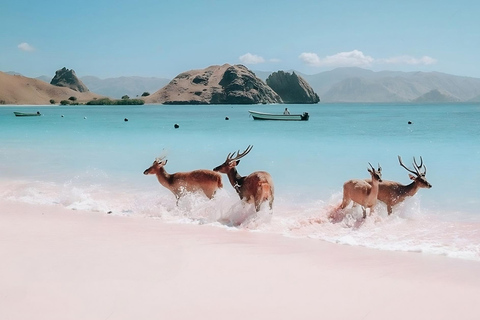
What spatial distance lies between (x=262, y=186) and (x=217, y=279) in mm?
3673

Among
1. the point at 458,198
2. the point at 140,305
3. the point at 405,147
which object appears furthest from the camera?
the point at 405,147

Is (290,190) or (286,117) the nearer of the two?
(290,190)

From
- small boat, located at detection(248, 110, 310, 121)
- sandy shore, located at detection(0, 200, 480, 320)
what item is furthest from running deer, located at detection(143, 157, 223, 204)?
small boat, located at detection(248, 110, 310, 121)

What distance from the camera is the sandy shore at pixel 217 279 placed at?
4.71 metres

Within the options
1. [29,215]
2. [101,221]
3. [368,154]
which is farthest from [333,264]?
[368,154]

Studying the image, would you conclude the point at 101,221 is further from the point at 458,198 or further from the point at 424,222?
the point at 458,198

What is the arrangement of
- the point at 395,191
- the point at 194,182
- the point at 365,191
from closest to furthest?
1. the point at 365,191
2. the point at 395,191
3. the point at 194,182

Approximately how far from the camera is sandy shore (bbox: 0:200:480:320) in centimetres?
471

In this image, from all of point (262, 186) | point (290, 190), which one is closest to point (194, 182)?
point (262, 186)

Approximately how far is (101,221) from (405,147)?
74.0ft

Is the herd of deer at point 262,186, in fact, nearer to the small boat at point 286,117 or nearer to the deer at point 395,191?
the deer at point 395,191

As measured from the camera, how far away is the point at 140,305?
4801 millimetres

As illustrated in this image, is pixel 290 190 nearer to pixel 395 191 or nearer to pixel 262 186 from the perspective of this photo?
pixel 395 191

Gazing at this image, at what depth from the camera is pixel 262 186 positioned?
356 inches
